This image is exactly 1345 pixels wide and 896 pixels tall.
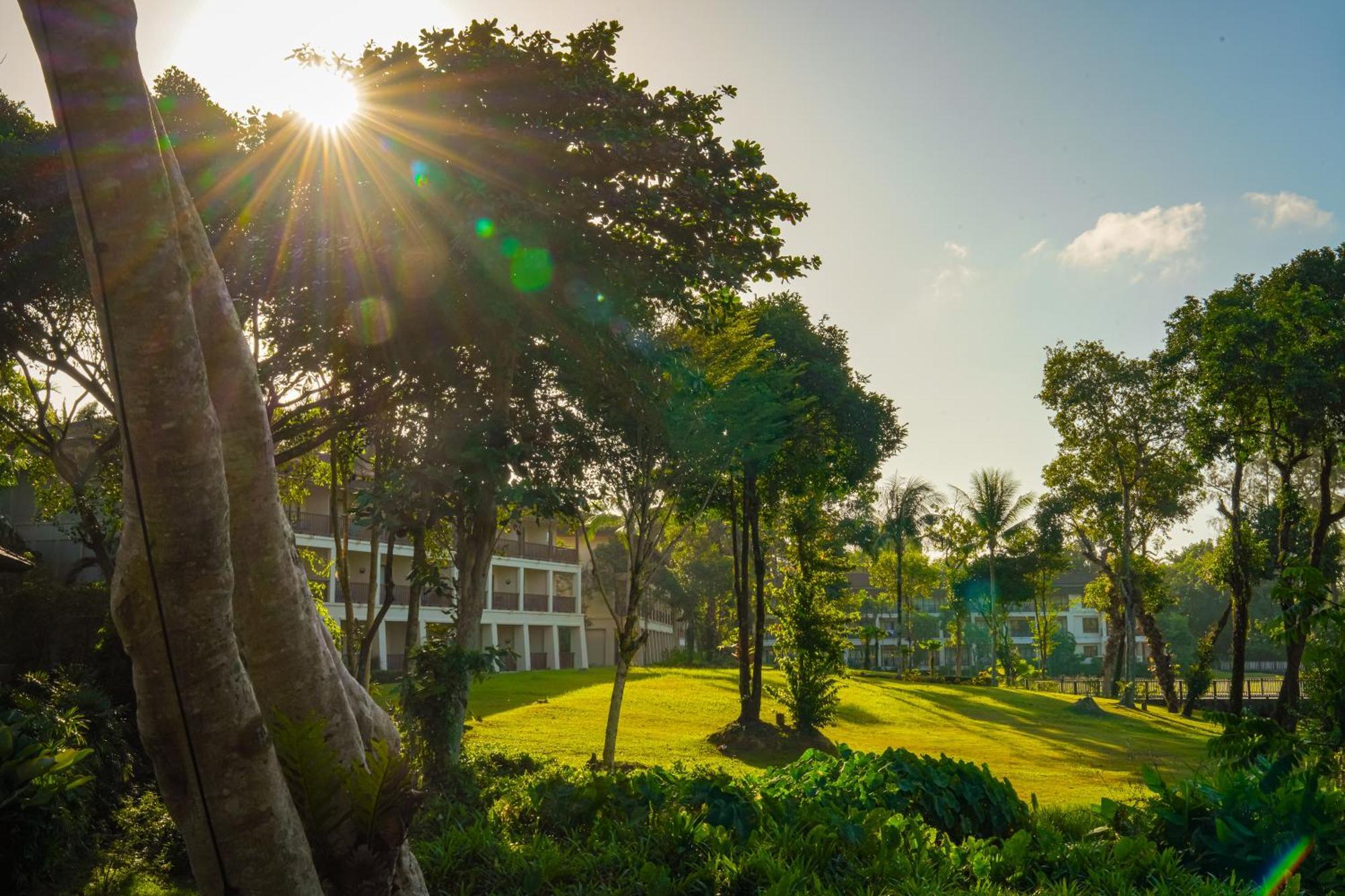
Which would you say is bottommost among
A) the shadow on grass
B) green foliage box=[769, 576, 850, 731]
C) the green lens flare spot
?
the shadow on grass

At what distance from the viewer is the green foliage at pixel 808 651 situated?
2283 centimetres

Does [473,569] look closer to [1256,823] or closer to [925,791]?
→ [925,791]

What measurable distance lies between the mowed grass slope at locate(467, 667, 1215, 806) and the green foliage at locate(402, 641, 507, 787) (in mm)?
5321

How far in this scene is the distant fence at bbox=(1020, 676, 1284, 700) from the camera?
42891 millimetres

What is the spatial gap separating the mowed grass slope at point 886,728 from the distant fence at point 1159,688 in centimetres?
393

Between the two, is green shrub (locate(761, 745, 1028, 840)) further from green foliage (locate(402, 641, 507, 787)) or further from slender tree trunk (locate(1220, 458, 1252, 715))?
slender tree trunk (locate(1220, 458, 1252, 715))

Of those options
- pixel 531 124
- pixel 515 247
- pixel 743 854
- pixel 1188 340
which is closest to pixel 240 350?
pixel 743 854

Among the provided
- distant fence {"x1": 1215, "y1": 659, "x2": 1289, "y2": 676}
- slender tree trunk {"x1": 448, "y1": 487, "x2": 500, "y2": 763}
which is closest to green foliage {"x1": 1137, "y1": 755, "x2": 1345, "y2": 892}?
slender tree trunk {"x1": 448, "y1": 487, "x2": 500, "y2": 763}

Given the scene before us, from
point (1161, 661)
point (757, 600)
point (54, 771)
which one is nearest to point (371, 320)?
point (54, 771)

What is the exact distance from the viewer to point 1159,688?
54594mm

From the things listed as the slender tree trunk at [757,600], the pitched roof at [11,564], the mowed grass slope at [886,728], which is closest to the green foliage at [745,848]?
the pitched roof at [11,564]

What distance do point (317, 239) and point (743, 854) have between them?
957 centimetres

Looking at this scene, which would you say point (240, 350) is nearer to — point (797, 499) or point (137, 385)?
point (137, 385)

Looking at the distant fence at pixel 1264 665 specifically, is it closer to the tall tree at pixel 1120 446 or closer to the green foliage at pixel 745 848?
the tall tree at pixel 1120 446
